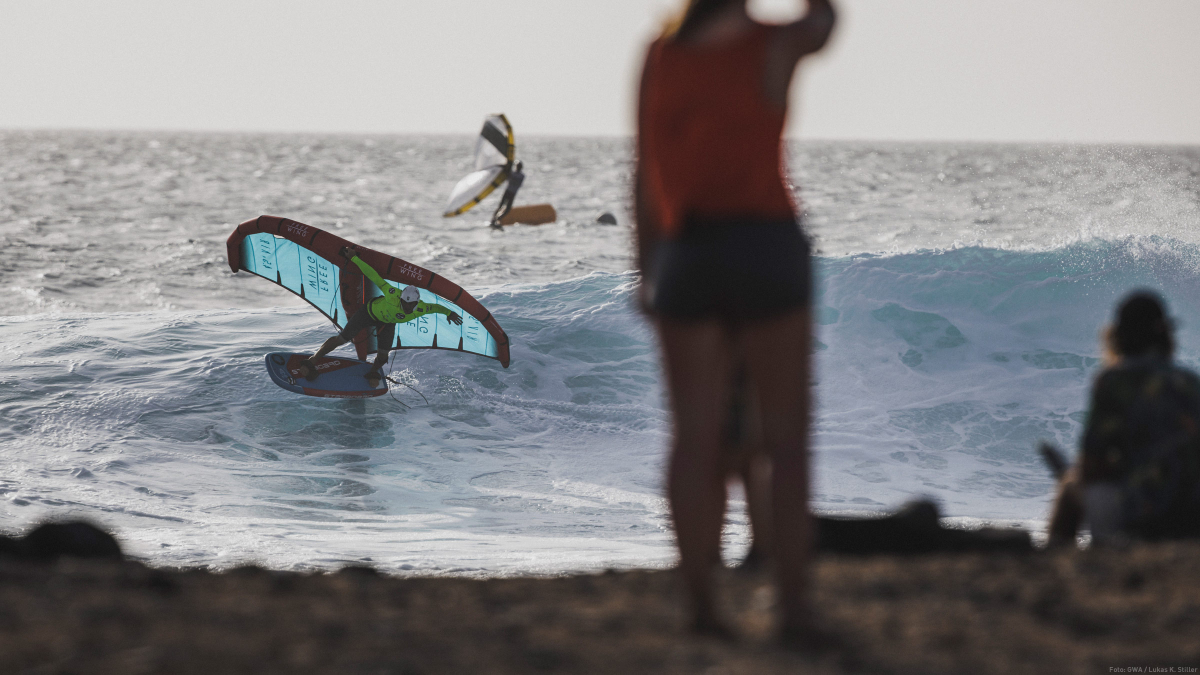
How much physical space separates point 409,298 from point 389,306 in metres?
0.27

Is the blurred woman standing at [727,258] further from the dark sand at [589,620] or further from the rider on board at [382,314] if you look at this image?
the rider on board at [382,314]

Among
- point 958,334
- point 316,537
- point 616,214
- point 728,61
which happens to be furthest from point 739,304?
point 616,214

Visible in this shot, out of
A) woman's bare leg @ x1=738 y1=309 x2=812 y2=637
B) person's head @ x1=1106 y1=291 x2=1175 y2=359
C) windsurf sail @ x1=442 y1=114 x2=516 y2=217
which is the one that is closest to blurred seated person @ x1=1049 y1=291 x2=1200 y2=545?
person's head @ x1=1106 y1=291 x2=1175 y2=359

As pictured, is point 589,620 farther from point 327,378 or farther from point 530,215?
point 530,215

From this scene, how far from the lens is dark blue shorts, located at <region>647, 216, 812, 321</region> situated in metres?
2.04

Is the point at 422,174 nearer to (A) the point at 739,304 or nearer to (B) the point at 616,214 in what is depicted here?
(B) the point at 616,214

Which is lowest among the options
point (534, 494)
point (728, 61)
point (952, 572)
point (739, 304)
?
point (534, 494)

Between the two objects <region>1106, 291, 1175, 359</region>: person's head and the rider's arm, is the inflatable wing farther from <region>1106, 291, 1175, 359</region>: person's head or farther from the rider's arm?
<region>1106, 291, 1175, 359</region>: person's head

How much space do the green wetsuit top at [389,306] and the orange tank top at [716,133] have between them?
10081mm

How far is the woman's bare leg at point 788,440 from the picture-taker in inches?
81.5

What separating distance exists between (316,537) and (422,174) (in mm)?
52615

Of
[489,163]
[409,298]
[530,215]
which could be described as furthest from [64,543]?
[530,215]

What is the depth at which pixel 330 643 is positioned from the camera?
6.70 ft

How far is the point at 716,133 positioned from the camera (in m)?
2.05
